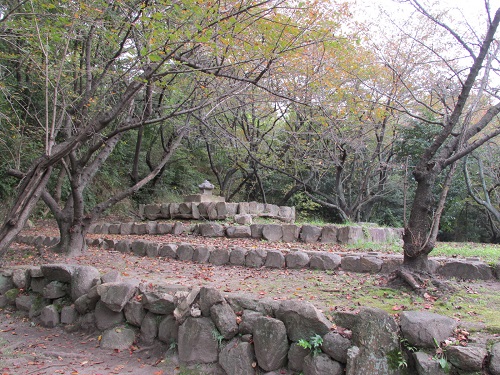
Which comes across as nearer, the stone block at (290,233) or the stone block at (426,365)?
the stone block at (426,365)

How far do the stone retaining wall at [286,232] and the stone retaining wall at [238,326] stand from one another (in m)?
3.62

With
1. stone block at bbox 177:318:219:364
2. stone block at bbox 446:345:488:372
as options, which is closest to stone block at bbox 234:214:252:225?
stone block at bbox 177:318:219:364

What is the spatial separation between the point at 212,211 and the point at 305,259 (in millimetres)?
4053

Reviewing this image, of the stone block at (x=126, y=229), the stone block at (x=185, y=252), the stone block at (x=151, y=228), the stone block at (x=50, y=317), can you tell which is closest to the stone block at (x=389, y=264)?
the stone block at (x=185, y=252)

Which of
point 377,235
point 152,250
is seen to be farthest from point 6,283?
point 377,235

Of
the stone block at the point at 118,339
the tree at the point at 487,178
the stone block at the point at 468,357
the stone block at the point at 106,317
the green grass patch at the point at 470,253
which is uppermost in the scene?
the tree at the point at 487,178

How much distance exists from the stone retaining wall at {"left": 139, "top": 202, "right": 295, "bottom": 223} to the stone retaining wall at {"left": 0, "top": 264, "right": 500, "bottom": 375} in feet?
14.9

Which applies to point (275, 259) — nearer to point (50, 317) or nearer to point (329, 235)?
point (329, 235)

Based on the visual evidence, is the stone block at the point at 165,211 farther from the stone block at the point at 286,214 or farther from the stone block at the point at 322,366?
the stone block at the point at 322,366

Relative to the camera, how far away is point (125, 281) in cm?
444

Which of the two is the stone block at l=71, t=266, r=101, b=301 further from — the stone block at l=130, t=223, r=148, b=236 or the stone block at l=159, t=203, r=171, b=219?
the stone block at l=159, t=203, r=171, b=219

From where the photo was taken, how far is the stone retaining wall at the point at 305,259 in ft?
15.1

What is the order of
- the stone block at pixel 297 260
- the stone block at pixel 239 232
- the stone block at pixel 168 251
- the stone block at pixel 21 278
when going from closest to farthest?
the stone block at pixel 21 278 → the stone block at pixel 297 260 → the stone block at pixel 168 251 → the stone block at pixel 239 232

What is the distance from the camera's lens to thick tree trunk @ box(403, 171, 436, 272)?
155 inches
